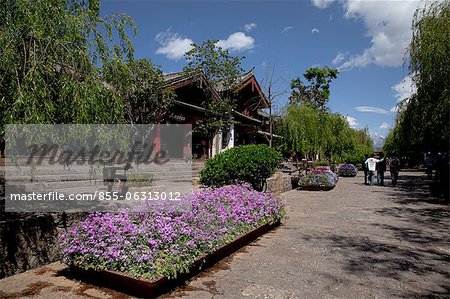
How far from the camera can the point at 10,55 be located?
152 inches

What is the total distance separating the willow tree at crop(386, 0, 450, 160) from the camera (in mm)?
11031

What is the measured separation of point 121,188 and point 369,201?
873cm

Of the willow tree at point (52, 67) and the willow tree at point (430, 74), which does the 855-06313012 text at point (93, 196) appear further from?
the willow tree at point (430, 74)

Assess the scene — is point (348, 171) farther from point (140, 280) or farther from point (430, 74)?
point (140, 280)

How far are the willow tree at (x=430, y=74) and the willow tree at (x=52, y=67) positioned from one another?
36.5ft

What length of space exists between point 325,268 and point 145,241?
263cm

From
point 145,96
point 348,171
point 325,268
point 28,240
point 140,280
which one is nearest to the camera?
point 140,280

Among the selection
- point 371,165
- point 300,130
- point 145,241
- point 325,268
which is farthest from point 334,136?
point 145,241

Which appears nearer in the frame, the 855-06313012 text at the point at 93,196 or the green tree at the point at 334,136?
the 855-06313012 text at the point at 93,196

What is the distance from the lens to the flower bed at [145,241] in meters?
3.83

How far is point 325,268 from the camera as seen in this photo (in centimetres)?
467

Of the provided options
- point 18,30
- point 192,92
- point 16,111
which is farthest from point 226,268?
point 192,92

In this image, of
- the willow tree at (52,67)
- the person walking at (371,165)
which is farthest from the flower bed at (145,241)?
the person walking at (371,165)


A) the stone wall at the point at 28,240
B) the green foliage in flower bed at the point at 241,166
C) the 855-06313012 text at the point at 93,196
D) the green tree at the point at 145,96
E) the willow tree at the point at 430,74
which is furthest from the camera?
the willow tree at the point at 430,74
